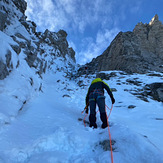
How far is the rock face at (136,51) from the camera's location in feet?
67.3

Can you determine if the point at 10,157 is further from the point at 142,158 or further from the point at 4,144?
the point at 142,158

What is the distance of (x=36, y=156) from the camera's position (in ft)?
6.61

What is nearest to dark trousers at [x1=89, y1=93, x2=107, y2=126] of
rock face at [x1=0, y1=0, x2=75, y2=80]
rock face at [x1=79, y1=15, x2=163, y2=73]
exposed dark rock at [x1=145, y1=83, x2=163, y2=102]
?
rock face at [x1=0, y1=0, x2=75, y2=80]

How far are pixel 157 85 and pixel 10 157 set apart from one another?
11.1 m

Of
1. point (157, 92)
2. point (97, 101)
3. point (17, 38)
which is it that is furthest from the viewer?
point (17, 38)

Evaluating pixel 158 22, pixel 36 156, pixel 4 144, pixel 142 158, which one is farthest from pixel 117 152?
pixel 158 22

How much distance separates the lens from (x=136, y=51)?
23.2 meters

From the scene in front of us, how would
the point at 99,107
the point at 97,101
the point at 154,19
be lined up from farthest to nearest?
the point at 154,19
the point at 97,101
the point at 99,107

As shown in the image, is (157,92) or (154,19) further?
(154,19)

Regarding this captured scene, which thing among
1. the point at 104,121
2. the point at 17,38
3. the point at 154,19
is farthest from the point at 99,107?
the point at 154,19

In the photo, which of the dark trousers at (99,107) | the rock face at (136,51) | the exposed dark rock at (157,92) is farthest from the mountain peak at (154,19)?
the dark trousers at (99,107)

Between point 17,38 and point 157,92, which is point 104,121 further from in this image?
point 17,38

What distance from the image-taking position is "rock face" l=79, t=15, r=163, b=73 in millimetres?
20527

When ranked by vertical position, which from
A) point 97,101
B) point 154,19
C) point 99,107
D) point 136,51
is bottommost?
point 99,107
